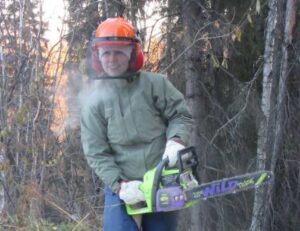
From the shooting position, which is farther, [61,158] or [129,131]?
[61,158]

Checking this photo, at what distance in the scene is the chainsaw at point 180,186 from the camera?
307 cm

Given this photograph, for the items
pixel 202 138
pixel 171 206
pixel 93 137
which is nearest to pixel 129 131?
pixel 93 137

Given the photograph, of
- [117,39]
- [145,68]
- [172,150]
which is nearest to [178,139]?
[172,150]

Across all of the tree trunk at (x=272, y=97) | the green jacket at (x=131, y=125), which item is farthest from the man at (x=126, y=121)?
the tree trunk at (x=272, y=97)

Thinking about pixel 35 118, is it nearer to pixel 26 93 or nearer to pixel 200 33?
pixel 26 93

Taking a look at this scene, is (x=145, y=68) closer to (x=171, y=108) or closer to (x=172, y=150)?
(x=171, y=108)

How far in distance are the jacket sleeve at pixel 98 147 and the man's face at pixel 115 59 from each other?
0.26 m

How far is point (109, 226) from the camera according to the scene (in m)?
3.39

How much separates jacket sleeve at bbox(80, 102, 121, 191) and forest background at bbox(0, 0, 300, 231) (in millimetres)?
1954

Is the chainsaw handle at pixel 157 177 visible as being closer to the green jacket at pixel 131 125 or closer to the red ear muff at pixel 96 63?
the green jacket at pixel 131 125

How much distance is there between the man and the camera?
10.7 ft

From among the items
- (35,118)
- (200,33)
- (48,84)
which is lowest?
(35,118)

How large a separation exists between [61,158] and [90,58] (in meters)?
2.73

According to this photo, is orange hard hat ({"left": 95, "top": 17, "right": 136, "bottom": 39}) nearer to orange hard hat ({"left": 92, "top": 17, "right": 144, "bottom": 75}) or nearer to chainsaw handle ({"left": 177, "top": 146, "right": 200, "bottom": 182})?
orange hard hat ({"left": 92, "top": 17, "right": 144, "bottom": 75})
